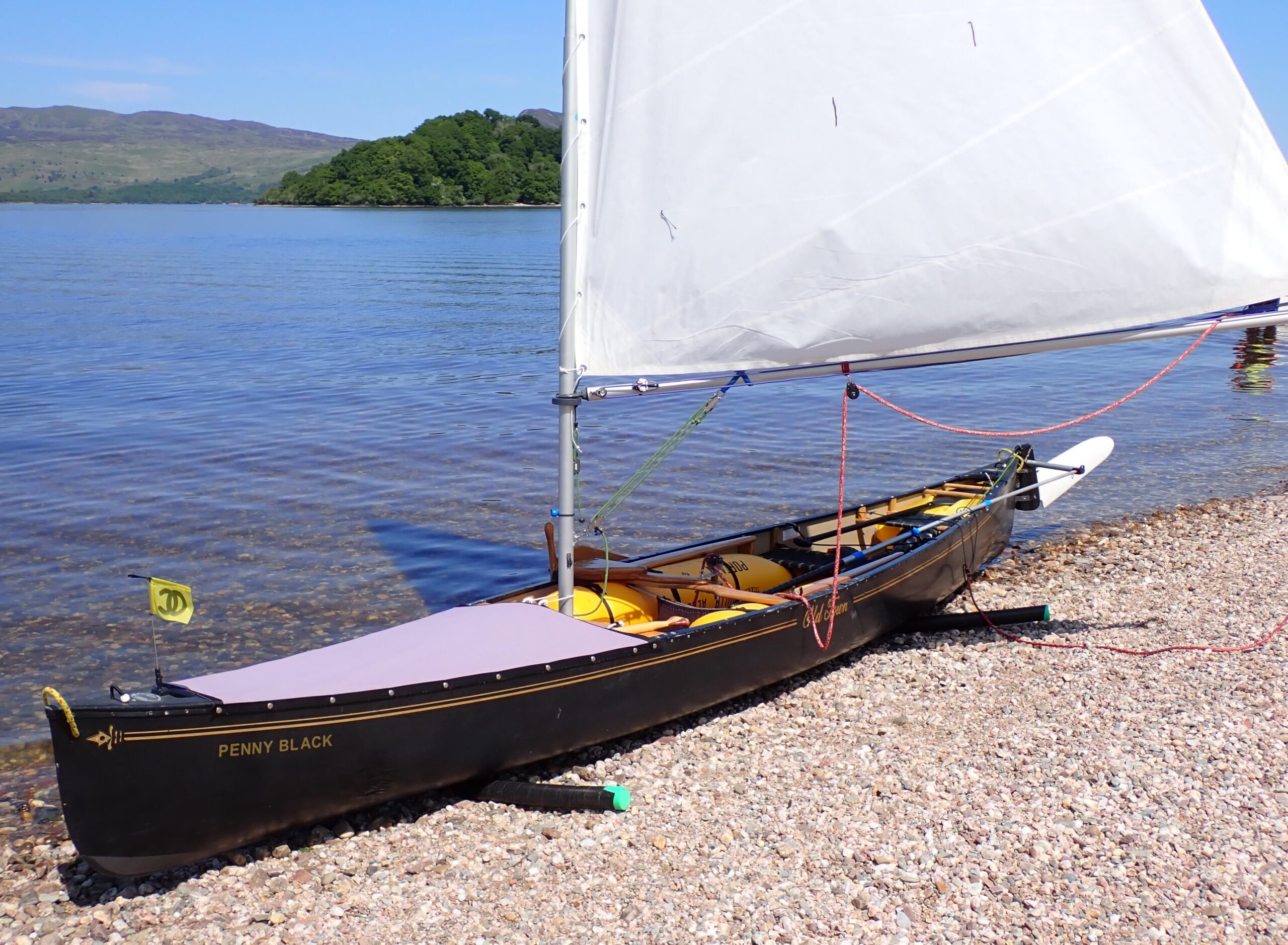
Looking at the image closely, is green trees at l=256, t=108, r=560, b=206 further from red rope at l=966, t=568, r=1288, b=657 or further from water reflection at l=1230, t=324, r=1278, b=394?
red rope at l=966, t=568, r=1288, b=657

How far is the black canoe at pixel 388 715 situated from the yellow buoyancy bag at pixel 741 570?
0.52 m

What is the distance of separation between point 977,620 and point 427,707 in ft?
18.9

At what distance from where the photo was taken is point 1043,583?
487 inches

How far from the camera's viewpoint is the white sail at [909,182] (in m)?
8.15

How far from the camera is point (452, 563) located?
45.1ft

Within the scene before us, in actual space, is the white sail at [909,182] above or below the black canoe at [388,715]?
above

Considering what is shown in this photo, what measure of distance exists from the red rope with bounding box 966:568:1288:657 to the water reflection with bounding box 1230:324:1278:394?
19.0 metres

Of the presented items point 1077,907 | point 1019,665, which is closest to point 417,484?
point 1019,665

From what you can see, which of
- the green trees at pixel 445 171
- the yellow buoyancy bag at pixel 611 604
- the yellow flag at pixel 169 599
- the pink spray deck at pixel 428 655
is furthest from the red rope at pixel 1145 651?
the green trees at pixel 445 171

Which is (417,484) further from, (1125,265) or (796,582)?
(1125,265)

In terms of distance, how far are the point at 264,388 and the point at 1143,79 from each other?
21432 mm

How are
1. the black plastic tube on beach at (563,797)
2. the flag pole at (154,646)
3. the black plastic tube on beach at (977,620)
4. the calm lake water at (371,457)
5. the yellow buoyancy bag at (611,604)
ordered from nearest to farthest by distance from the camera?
1. the black plastic tube on beach at (563,797)
2. the yellow buoyancy bag at (611,604)
3. the flag pole at (154,646)
4. the black plastic tube on beach at (977,620)
5. the calm lake water at (371,457)

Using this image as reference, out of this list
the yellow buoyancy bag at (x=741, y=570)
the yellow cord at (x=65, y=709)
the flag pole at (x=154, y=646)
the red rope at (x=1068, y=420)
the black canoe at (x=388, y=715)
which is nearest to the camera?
the yellow cord at (x=65, y=709)

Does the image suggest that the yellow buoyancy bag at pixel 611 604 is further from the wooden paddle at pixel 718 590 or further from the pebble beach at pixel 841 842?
the pebble beach at pixel 841 842
